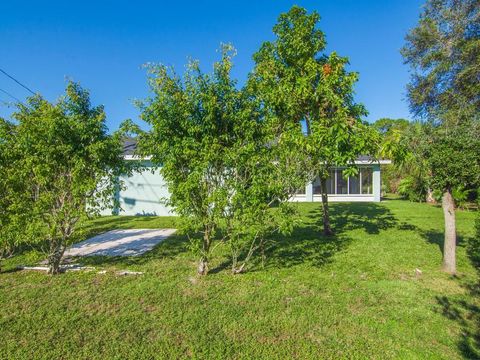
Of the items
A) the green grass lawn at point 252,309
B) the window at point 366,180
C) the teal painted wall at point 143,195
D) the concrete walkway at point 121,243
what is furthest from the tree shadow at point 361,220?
the teal painted wall at point 143,195

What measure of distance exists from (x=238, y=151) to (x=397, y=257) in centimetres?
452

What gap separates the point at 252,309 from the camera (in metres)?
4.19

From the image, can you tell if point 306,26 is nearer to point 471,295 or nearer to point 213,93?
point 213,93

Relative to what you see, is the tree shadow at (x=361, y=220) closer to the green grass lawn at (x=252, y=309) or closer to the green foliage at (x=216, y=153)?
the green grass lawn at (x=252, y=309)

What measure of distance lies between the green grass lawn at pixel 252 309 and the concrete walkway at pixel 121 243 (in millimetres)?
799

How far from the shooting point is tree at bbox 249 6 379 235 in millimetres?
4516

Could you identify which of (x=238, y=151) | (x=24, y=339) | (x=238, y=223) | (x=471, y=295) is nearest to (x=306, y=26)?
(x=238, y=151)

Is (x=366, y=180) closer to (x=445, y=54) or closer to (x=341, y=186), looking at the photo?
(x=341, y=186)

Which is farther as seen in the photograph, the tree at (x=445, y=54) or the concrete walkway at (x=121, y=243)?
the tree at (x=445, y=54)

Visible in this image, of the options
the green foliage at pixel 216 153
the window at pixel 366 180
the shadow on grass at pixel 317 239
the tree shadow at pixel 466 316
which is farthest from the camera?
the window at pixel 366 180

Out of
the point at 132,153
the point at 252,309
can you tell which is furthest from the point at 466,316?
the point at 132,153

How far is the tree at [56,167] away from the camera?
5.18 meters

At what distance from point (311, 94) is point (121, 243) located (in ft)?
21.5

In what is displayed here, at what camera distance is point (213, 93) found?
17.0 feet
